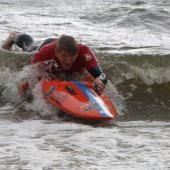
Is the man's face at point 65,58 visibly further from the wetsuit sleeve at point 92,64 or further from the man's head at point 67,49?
the wetsuit sleeve at point 92,64

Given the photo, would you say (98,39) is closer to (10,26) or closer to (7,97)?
(10,26)

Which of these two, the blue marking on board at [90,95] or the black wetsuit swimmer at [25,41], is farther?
the black wetsuit swimmer at [25,41]

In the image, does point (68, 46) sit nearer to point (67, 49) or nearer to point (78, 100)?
point (67, 49)

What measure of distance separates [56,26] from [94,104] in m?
7.69

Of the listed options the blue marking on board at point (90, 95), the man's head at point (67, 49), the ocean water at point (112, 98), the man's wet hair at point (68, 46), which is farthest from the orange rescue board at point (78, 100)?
the man's wet hair at point (68, 46)

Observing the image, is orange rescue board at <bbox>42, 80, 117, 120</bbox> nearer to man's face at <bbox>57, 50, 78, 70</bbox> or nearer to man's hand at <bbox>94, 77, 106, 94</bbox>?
man's hand at <bbox>94, 77, 106, 94</bbox>

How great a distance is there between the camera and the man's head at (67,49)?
6.04 m

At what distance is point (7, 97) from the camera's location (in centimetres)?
736

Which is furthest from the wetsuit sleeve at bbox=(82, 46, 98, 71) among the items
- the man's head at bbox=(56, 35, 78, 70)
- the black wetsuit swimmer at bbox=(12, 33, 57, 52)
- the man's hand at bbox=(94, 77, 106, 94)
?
the black wetsuit swimmer at bbox=(12, 33, 57, 52)

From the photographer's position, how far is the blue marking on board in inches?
234

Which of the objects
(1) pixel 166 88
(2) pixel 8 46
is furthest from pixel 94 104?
(2) pixel 8 46

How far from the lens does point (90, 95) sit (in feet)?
20.7

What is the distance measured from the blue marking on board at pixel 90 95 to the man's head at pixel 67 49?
40 centimetres

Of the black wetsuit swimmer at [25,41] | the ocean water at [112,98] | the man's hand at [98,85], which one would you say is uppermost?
the black wetsuit swimmer at [25,41]
